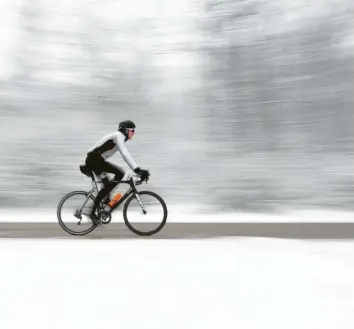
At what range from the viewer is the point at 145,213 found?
945 centimetres

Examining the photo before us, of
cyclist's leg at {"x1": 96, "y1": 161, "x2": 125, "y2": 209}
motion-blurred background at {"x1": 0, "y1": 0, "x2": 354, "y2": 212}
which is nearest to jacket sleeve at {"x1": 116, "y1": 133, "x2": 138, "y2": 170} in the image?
cyclist's leg at {"x1": 96, "y1": 161, "x2": 125, "y2": 209}

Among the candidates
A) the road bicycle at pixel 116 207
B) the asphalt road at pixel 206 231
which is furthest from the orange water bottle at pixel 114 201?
the asphalt road at pixel 206 231

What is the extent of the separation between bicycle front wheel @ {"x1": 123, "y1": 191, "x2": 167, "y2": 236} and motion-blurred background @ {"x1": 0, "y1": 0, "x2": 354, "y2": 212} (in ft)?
13.2

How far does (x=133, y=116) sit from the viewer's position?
14.1 meters

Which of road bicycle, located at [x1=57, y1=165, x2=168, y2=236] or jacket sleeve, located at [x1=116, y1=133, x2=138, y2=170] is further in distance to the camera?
road bicycle, located at [x1=57, y1=165, x2=168, y2=236]

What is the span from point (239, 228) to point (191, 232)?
0.88 m

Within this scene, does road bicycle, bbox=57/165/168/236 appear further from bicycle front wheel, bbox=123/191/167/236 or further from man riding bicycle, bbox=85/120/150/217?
man riding bicycle, bbox=85/120/150/217

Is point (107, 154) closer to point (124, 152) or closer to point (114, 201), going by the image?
point (124, 152)
